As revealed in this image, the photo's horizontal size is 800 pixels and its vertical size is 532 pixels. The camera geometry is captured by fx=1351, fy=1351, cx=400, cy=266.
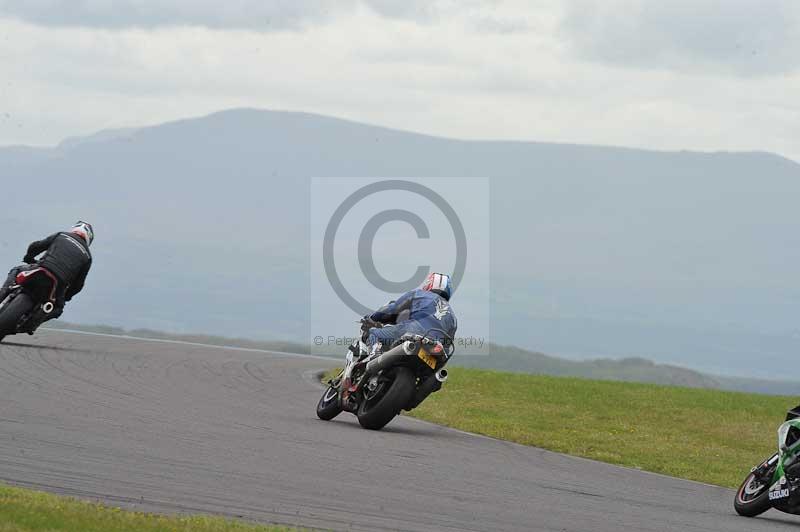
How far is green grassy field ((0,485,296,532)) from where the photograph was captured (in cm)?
759

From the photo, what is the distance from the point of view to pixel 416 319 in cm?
1543

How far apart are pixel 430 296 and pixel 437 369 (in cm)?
92

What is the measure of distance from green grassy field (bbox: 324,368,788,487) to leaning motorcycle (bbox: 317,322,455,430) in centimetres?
216

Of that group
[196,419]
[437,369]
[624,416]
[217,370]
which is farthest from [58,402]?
[624,416]

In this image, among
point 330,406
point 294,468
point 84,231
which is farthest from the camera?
point 84,231

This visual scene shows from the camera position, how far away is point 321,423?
1577 cm

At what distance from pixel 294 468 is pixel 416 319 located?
177 inches

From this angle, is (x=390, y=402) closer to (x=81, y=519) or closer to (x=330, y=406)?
(x=330, y=406)

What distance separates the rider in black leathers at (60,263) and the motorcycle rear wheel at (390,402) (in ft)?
22.2

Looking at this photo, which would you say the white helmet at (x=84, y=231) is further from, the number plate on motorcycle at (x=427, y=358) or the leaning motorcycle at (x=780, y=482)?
the leaning motorcycle at (x=780, y=482)

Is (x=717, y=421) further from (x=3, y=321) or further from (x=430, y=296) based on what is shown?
(x=3, y=321)

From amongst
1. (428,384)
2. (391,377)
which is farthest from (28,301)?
(428,384)

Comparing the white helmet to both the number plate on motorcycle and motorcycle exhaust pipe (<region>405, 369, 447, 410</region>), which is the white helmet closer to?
motorcycle exhaust pipe (<region>405, 369, 447, 410</region>)

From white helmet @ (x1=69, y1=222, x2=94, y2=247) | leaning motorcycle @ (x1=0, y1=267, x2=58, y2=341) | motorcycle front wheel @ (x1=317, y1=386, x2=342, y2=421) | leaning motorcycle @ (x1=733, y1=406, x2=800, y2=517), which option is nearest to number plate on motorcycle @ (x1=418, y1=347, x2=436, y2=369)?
motorcycle front wheel @ (x1=317, y1=386, x2=342, y2=421)
